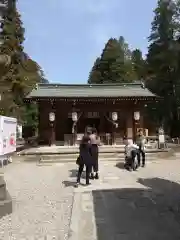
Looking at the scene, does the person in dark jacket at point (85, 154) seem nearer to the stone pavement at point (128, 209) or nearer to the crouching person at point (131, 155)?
the stone pavement at point (128, 209)

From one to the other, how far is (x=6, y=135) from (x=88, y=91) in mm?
19873

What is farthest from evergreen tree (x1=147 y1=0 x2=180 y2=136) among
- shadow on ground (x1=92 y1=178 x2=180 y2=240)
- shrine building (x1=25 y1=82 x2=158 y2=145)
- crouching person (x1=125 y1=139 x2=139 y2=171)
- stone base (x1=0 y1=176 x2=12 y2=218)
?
stone base (x1=0 y1=176 x2=12 y2=218)

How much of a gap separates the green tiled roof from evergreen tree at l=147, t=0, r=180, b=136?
10.9 m

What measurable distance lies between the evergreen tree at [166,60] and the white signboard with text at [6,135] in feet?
102

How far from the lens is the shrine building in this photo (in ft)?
81.2

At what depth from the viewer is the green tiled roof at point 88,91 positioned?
25.1m

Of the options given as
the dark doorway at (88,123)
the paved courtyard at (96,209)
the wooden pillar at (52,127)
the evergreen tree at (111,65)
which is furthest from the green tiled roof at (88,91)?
the evergreen tree at (111,65)

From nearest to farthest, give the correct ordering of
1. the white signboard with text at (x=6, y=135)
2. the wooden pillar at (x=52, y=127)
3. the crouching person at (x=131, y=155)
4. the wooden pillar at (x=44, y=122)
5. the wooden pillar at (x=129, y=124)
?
the white signboard with text at (x=6, y=135) → the crouching person at (x=131, y=155) → the wooden pillar at (x=52, y=127) → the wooden pillar at (x=44, y=122) → the wooden pillar at (x=129, y=124)

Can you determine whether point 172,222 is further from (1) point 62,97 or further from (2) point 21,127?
(2) point 21,127

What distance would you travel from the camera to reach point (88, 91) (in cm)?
2791

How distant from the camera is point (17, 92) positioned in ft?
126

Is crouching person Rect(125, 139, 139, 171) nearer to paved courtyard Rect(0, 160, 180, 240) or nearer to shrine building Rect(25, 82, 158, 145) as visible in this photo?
paved courtyard Rect(0, 160, 180, 240)

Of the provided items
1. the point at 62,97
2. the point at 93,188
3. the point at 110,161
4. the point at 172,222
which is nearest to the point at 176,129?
the point at 62,97

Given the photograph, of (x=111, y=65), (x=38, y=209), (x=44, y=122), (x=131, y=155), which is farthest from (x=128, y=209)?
(x=111, y=65)
